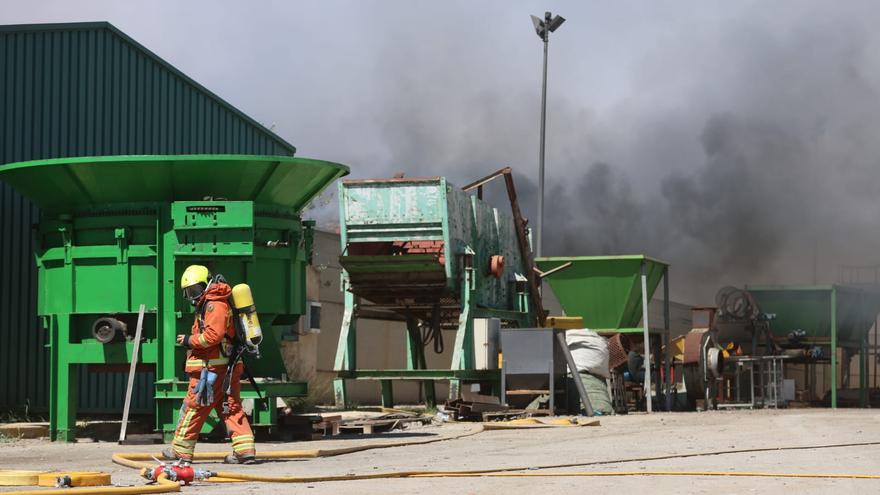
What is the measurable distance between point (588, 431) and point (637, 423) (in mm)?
2405

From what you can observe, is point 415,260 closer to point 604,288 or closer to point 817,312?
point 604,288

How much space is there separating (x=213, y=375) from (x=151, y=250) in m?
3.90

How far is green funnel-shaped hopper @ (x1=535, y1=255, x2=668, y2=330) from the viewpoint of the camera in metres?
25.3

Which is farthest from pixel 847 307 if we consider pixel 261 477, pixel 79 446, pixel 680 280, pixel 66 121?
pixel 261 477

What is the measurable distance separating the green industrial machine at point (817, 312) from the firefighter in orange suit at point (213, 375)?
22884mm

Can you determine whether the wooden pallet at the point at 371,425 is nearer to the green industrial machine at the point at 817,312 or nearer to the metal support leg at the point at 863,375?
the green industrial machine at the point at 817,312

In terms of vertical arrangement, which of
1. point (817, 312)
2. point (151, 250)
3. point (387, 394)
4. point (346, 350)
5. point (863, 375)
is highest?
point (151, 250)

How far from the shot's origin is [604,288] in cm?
2558

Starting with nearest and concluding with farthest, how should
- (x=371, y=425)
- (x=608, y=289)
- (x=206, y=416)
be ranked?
1. (x=206, y=416)
2. (x=371, y=425)
3. (x=608, y=289)

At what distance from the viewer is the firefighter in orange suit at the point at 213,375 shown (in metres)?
11.0

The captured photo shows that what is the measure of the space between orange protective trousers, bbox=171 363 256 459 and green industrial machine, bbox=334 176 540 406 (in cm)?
849

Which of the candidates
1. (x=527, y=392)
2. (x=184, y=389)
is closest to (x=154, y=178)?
(x=184, y=389)

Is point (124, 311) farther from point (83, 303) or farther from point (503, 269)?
point (503, 269)

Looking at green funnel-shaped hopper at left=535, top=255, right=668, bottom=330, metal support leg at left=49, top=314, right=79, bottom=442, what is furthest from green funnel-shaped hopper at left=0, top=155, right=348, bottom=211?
green funnel-shaped hopper at left=535, top=255, right=668, bottom=330
